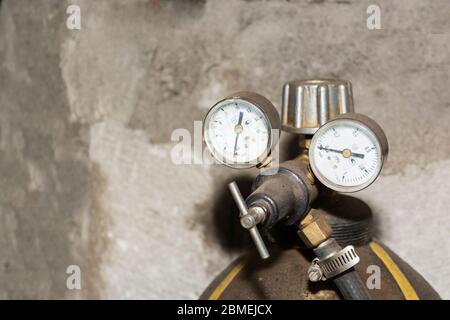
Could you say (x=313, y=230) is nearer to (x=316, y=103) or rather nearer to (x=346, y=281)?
(x=346, y=281)

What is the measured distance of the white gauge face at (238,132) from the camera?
0.78m

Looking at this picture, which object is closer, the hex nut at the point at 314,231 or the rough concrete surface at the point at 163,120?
the hex nut at the point at 314,231

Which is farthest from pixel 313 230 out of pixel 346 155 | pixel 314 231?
pixel 346 155

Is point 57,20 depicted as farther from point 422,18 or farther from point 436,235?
point 436,235

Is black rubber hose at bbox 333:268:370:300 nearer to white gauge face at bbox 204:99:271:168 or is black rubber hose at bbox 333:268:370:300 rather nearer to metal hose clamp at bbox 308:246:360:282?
metal hose clamp at bbox 308:246:360:282

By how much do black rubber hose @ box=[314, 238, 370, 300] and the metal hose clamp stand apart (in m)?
0.01

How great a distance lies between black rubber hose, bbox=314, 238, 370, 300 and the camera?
76 cm

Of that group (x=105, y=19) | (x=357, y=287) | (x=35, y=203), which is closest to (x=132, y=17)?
(x=105, y=19)

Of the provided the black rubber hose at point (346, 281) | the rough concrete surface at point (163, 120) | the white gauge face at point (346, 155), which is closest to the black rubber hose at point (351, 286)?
the black rubber hose at point (346, 281)

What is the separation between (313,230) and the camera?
78 centimetres

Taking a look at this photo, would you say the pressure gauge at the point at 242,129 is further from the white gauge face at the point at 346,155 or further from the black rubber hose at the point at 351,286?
the black rubber hose at the point at 351,286

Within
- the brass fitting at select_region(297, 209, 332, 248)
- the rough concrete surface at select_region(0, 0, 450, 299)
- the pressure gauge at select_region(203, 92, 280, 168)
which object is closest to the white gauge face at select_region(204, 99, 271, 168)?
the pressure gauge at select_region(203, 92, 280, 168)

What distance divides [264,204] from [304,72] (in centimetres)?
43

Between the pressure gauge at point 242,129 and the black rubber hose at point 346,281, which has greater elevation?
the pressure gauge at point 242,129
